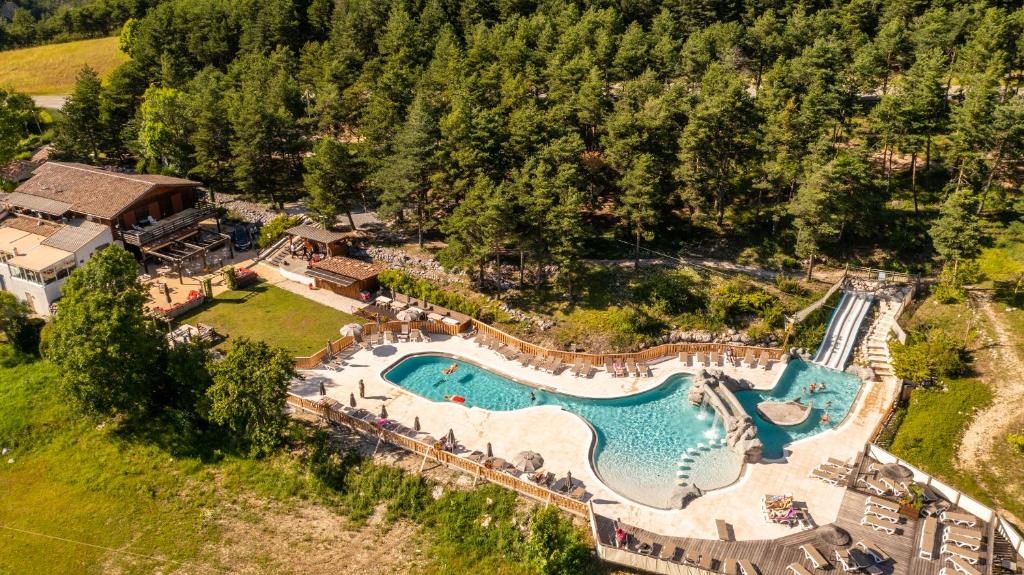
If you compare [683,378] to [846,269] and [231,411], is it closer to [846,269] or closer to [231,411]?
[846,269]

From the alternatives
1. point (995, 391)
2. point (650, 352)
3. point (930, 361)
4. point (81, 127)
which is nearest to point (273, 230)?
point (81, 127)

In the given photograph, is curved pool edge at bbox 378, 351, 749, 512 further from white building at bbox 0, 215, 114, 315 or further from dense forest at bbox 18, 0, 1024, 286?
white building at bbox 0, 215, 114, 315

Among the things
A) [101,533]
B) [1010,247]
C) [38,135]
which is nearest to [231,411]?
[101,533]

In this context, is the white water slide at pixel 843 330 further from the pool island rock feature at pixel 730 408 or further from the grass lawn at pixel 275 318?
the grass lawn at pixel 275 318

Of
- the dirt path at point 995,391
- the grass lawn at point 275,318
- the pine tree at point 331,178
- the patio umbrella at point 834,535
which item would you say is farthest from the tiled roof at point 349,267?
the dirt path at point 995,391

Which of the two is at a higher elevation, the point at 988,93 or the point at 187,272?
the point at 988,93

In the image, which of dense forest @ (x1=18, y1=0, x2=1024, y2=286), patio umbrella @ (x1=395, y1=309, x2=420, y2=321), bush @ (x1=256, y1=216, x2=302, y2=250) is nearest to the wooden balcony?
dense forest @ (x1=18, y1=0, x2=1024, y2=286)
